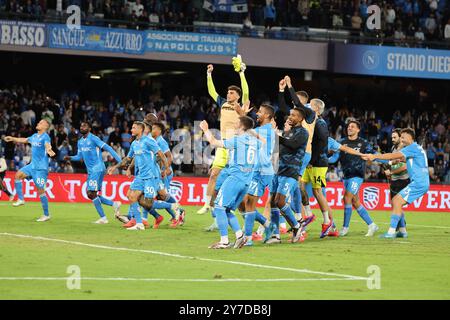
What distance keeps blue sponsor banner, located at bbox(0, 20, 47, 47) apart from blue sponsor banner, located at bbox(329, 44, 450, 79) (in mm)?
11694

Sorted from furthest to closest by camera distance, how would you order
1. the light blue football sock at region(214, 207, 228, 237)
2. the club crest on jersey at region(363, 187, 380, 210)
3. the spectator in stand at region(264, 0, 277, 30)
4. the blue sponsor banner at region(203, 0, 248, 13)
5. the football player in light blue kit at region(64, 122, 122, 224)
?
the spectator in stand at region(264, 0, 277, 30)
the blue sponsor banner at region(203, 0, 248, 13)
the club crest on jersey at region(363, 187, 380, 210)
the football player in light blue kit at region(64, 122, 122, 224)
the light blue football sock at region(214, 207, 228, 237)

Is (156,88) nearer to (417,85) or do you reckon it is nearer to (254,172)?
(417,85)

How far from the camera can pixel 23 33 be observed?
114ft

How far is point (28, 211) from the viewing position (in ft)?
83.3

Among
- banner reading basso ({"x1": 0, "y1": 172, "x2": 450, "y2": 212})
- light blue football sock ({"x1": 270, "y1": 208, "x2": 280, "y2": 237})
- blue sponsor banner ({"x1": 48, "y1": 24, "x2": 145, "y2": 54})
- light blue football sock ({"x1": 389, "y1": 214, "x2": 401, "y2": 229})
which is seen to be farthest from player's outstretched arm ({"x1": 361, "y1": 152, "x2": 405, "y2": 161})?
blue sponsor banner ({"x1": 48, "y1": 24, "x2": 145, "y2": 54})

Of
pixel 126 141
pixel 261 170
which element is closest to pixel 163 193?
pixel 261 170

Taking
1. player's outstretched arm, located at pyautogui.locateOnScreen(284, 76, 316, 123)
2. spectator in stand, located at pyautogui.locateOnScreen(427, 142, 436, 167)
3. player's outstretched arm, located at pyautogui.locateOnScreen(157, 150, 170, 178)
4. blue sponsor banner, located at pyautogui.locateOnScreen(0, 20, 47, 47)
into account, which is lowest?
spectator in stand, located at pyautogui.locateOnScreen(427, 142, 436, 167)

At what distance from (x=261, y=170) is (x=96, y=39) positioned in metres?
19.4

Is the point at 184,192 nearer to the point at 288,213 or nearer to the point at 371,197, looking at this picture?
the point at 371,197

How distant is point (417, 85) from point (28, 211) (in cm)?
2586

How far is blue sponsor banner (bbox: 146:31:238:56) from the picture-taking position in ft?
122

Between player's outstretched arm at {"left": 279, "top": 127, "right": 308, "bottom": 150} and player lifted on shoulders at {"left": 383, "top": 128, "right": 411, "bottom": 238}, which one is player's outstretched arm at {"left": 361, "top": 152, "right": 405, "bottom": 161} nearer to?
player lifted on shoulders at {"left": 383, "top": 128, "right": 411, "bottom": 238}

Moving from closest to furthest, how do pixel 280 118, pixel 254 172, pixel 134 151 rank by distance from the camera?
pixel 254 172 < pixel 134 151 < pixel 280 118
